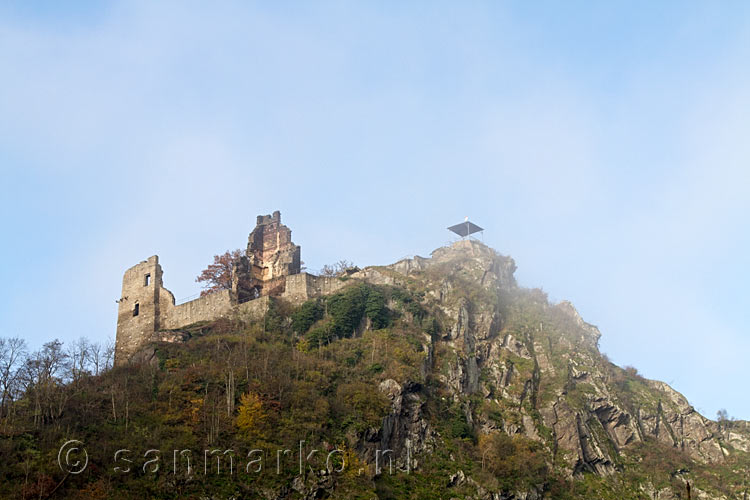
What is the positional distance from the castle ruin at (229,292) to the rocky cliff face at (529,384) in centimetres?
592

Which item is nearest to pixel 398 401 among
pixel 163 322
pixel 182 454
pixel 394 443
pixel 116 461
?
pixel 394 443

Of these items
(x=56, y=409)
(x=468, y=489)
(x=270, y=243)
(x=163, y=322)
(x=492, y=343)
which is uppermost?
(x=270, y=243)

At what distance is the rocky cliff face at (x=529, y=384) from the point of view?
52.6 metres

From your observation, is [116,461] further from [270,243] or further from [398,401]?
[270,243]

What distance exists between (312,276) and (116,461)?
81.6 feet

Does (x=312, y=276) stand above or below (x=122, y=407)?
above

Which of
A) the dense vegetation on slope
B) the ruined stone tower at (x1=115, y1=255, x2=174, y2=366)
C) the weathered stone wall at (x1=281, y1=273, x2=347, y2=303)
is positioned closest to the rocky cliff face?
the dense vegetation on slope

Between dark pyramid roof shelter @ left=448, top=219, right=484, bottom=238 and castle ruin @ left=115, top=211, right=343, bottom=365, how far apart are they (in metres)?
14.6

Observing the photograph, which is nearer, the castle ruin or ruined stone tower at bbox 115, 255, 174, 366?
the castle ruin

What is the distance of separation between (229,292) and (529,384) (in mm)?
22674

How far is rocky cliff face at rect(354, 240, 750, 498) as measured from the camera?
173 ft

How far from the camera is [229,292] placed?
61.4 meters

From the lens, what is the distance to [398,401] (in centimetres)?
4866

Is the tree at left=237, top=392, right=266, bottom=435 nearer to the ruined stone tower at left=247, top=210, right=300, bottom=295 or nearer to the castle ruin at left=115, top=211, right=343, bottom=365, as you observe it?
the castle ruin at left=115, top=211, right=343, bottom=365
